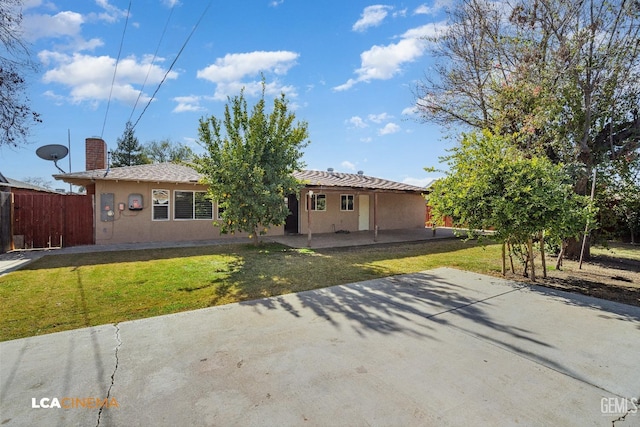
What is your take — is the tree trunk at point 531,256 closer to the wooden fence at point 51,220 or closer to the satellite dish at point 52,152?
the wooden fence at point 51,220

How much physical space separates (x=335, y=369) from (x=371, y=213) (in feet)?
49.1

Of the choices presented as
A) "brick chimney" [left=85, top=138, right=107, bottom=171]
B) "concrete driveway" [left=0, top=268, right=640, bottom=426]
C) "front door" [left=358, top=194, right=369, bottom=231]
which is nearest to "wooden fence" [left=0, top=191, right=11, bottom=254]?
"brick chimney" [left=85, top=138, right=107, bottom=171]

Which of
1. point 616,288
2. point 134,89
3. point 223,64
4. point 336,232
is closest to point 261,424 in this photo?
point 616,288

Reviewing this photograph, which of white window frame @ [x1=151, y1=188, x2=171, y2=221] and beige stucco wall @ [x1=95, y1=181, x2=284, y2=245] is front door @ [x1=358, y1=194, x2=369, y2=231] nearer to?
beige stucco wall @ [x1=95, y1=181, x2=284, y2=245]

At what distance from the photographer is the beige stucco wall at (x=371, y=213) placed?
15.3m

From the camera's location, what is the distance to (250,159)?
9070mm

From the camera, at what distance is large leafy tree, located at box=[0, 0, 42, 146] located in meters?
6.16

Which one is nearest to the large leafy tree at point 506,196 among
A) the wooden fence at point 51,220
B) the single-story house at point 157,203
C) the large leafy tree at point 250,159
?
the large leafy tree at point 250,159

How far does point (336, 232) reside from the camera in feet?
51.7

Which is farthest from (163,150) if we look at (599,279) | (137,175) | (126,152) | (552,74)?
(599,279)

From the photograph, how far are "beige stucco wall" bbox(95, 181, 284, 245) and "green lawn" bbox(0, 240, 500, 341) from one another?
2161 mm

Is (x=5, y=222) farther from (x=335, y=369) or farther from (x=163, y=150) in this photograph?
(x=163, y=150)

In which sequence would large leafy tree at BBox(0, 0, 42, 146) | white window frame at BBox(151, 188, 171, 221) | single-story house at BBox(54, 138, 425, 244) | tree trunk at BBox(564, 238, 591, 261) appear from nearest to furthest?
Result: large leafy tree at BBox(0, 0, 42, 146) < tree trunk at BBox(564, 238, 591, 261) < single-story house at BBox(54, 138, 425, 244) < white window frame at BBox(151, 188, 171, 221)

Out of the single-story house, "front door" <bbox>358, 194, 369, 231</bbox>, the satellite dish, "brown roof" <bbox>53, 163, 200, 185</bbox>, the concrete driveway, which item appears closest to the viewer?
the concrete driveway
